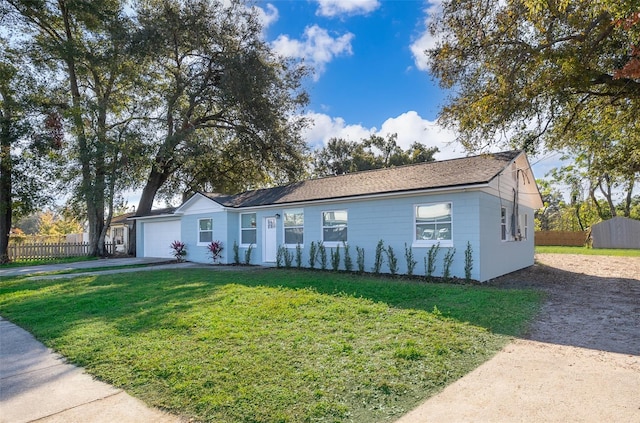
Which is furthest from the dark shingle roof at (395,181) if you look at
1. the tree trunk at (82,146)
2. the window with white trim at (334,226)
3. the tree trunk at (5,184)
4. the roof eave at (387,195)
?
the tree trunk at (5,184)

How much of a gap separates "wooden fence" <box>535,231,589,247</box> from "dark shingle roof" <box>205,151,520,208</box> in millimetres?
21697

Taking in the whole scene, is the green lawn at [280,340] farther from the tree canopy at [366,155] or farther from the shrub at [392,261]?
the tree canopy at [366,155]

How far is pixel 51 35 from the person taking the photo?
19.9 meters

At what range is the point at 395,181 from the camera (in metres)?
12.4

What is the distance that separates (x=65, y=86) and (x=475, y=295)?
23959 mm

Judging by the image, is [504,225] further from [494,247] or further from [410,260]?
[410,260]

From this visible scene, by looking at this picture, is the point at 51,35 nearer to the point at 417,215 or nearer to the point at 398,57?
the point at 398,57

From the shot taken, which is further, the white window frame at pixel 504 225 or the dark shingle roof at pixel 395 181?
Answer: the white window frame at pixel 504 225

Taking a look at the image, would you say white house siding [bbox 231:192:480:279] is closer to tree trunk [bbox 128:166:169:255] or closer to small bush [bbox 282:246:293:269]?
small bush [bbox 282:246:293:269]

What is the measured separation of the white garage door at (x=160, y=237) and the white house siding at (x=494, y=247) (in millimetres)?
14582

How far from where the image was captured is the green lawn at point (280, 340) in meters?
3.35

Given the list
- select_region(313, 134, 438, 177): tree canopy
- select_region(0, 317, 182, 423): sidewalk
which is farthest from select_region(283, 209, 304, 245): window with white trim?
select_region(313, 134, 438, 177): tree canopy

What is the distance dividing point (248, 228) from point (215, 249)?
1.66 m

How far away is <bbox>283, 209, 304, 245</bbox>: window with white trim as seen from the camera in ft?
46.2
